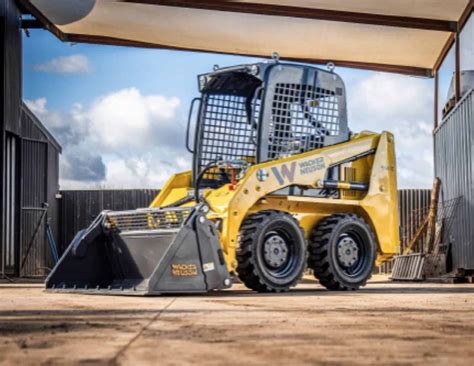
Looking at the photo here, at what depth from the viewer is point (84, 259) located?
11.8 meters

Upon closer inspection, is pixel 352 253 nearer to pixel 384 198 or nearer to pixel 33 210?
pixel 384 198

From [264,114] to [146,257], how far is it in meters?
2.38

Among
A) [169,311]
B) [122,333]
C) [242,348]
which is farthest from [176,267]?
Result: [242,348]

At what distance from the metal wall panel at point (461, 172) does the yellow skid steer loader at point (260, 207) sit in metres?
5.13

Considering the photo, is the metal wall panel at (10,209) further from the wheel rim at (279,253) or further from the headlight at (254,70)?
the wheel rim at (279,253)

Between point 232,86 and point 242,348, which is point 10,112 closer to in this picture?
point 232,86

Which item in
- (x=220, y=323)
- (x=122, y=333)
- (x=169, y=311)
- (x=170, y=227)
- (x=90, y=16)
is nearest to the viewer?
(x=122, y=333)

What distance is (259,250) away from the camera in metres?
11.3

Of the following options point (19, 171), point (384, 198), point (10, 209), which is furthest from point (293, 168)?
point (19, 171)

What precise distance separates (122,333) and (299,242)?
6267mm

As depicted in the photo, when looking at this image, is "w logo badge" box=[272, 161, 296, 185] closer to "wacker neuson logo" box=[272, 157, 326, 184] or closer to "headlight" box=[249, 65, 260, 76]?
"wacker neuson logo" box=[272, 157, 326, 184]

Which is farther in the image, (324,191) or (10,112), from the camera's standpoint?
(10,112)

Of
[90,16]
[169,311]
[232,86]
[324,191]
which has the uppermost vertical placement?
[90,16]

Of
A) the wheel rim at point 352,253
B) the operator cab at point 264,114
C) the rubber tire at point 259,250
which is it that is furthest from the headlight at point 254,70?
the wheel rim at point 352,253
